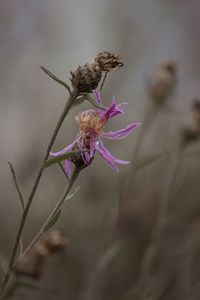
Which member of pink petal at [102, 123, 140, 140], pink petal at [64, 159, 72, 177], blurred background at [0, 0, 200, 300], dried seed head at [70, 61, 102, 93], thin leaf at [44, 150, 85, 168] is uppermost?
dried seed head at [70, 61, 102, 93]

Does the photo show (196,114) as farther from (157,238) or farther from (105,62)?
(105,62)

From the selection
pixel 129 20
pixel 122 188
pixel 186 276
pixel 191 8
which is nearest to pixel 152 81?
pixel 122 188

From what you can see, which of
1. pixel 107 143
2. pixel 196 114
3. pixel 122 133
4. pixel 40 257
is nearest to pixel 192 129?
pixel 196 114

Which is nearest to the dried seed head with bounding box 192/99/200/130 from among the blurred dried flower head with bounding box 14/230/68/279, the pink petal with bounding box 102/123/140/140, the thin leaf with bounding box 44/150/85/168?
the blurred dried flower head with bounding box 14/230/68/279

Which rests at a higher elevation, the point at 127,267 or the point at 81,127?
the point at 81,127

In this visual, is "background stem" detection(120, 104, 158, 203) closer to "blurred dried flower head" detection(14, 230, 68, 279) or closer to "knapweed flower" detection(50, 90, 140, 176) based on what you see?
"blurred dried flower head" detection(14, 230, 68, 279)

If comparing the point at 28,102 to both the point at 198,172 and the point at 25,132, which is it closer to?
the point at 25,132

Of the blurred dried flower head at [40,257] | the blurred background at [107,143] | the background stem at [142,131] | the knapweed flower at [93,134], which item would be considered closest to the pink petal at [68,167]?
the knapweed flower at [93,134]
